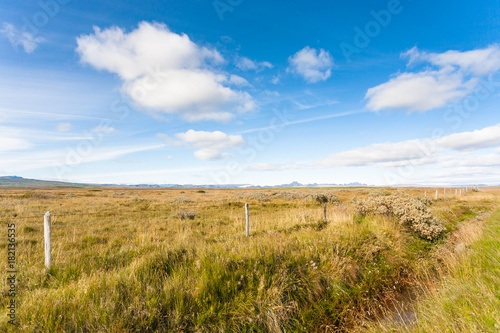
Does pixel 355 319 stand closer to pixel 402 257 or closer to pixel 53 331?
pixel 402 257

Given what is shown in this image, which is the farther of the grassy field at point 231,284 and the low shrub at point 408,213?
the low shrub at point 408,213

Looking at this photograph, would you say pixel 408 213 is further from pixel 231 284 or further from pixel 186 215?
pixel 186 215

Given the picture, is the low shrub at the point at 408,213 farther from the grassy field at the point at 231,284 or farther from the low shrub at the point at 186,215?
the low shrub at the point at 186,215

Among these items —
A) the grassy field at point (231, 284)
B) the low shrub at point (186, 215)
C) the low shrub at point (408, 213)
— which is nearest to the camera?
→ the grassy field at point (231, 284)

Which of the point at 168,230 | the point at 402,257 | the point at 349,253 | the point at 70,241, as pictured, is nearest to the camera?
the point at 349,253

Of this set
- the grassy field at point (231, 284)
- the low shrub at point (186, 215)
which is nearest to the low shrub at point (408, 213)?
the grassy field at point (231, 284)

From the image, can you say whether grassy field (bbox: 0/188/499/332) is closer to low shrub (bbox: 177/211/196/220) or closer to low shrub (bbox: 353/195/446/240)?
low shrub (bbox: 353/195/446/240)

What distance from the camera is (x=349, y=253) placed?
26.2 feet

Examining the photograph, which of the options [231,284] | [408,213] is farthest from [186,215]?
[408,213]

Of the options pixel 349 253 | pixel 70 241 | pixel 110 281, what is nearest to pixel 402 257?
pixel 349 253

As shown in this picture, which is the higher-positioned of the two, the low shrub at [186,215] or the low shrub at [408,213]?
the low shrub at [408,213]

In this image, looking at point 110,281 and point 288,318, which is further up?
point 110,281

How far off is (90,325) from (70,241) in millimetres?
8091

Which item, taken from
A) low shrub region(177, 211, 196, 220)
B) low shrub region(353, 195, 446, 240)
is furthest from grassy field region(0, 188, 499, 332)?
low shrub region(177, 211, 196, 220)
